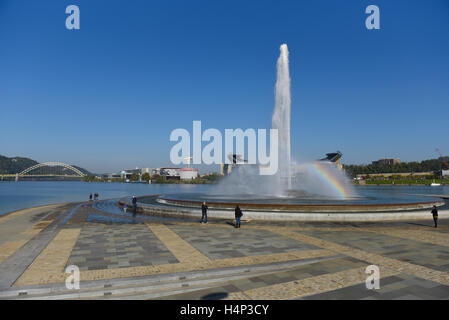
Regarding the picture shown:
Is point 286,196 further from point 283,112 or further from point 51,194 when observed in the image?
point 51,194

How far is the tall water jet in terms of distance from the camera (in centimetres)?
3997

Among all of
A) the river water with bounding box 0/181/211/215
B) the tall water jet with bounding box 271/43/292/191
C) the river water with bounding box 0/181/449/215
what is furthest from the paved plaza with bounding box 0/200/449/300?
the river water with bounding box 0/181/449/215

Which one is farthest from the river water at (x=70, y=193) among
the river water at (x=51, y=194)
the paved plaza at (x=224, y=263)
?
the paved plaza at (x=224, y=263)

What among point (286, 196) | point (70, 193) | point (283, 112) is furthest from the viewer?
point (70, 193)

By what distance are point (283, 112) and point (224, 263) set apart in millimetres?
33293

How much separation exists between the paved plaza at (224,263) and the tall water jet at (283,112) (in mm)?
23494

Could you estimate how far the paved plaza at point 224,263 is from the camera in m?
7.73

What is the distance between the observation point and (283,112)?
4066 centimetres
